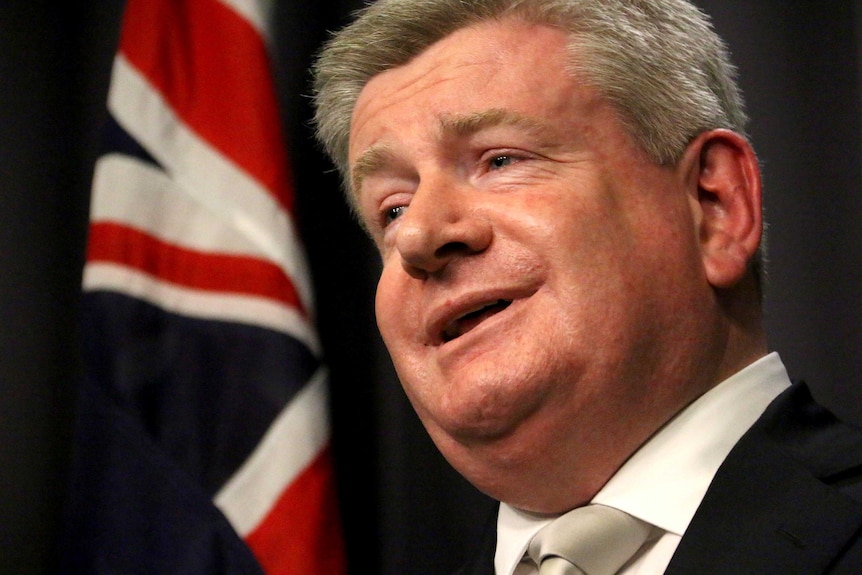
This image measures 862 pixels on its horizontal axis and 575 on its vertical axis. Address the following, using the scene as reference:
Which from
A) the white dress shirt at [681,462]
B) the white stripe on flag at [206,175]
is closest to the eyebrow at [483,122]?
the white dress shirt at [681,462]

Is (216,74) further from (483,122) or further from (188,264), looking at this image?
(483,122)

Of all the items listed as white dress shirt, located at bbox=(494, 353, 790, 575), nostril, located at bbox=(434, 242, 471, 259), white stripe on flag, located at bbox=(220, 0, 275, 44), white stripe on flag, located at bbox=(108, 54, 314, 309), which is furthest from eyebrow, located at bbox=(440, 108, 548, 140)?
white stripe on flag, located at bbox=(220, 0, 275, 44)

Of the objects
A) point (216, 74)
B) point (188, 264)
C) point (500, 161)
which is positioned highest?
point (500, 161)

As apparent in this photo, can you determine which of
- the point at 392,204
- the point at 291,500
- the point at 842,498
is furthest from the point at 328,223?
the point at 842,498

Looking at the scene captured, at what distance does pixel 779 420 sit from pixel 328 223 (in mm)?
1250

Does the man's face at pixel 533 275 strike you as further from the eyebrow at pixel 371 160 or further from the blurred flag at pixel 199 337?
the blurred flag at pixel 199 337

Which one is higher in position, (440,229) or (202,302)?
(440,229)

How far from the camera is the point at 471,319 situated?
3.61 feet

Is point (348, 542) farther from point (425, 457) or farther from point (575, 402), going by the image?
point (575, 402)

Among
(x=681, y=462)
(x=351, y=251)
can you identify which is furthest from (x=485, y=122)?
(x=351, y=251)

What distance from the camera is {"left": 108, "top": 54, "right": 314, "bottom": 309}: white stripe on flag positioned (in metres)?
1.85

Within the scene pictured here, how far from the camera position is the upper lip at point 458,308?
1.05 meters

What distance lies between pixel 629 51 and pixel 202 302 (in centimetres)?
103

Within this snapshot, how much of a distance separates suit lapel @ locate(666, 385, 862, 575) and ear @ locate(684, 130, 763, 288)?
0.18 metres
